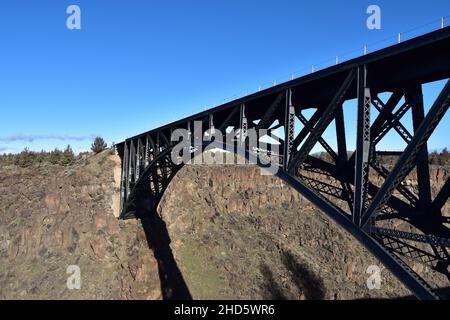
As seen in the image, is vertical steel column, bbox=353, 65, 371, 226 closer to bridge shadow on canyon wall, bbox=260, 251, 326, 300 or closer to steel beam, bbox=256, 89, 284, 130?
steel beam, bbox=256, 89, 284, 130

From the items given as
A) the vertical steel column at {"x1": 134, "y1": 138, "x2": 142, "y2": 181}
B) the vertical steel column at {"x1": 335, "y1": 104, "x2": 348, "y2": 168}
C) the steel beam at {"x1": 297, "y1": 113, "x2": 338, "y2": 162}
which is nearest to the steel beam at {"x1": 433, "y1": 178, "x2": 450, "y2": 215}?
the vertical steel column at {"x1": 335, "y1": 104, "x2": 348, "y2": 168}

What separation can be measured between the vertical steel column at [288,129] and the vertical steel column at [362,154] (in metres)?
3.65

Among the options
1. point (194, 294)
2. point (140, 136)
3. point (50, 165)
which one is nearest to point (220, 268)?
point (194, 294)

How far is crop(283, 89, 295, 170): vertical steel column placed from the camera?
14.4 meters

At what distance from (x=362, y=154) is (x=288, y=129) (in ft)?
13.8

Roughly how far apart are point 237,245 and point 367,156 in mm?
33120

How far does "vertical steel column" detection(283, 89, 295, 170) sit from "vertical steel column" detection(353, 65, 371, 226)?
3.65 meters

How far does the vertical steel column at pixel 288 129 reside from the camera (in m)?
14.4

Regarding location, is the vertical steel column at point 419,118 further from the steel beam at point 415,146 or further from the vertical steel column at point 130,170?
the vertical steel column at point 130,170

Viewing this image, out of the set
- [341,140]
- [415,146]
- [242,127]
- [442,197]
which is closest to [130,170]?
[242,127]

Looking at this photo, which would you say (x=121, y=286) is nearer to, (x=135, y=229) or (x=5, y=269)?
(x=135, y=229)

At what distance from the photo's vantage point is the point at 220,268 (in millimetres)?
38062

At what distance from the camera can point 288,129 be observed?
14.6 metres

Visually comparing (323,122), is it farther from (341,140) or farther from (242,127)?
(242,127)
